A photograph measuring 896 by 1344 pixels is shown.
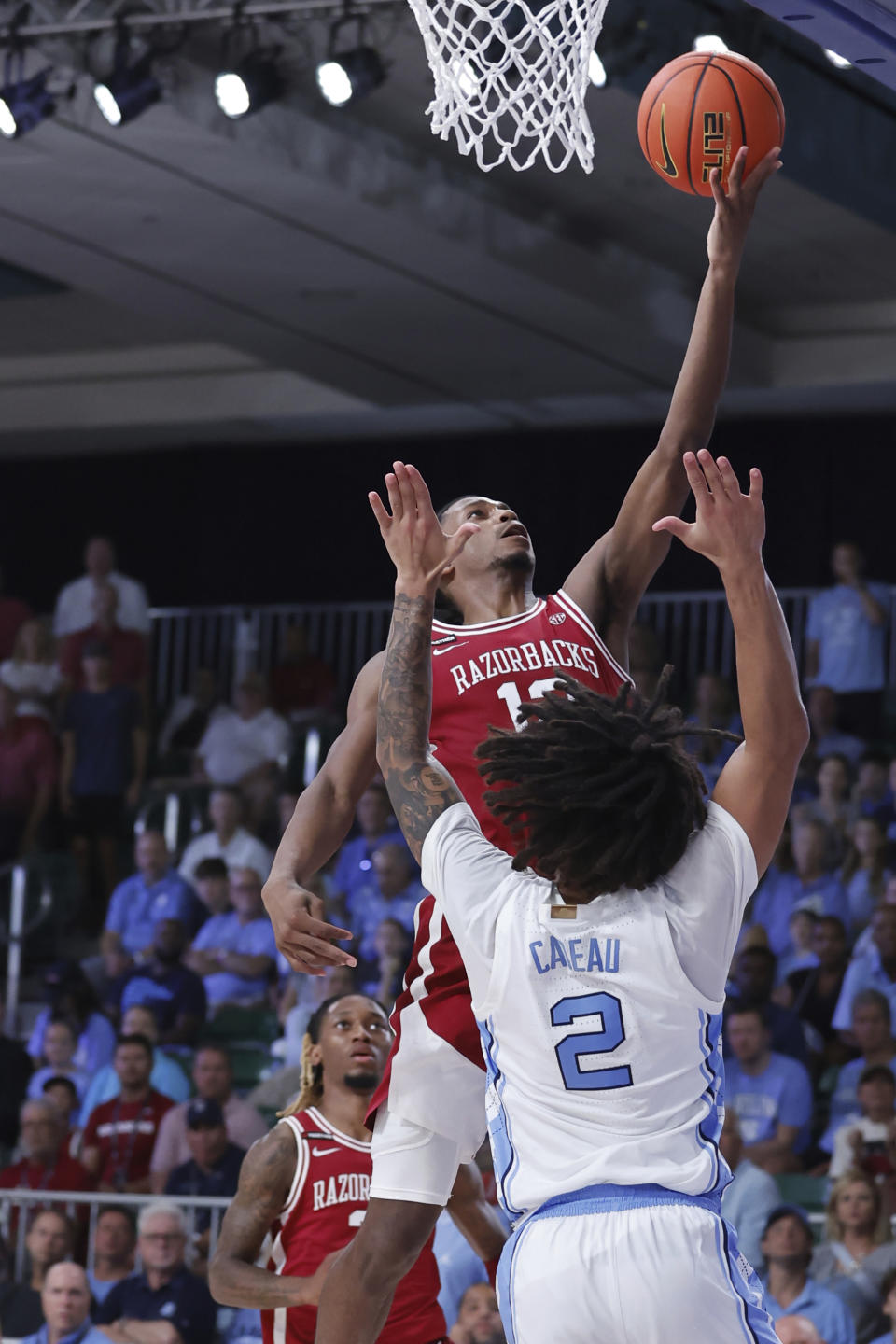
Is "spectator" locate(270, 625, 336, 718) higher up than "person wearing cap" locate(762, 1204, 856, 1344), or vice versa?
"spectator" locate(270, 625, 336, 718)

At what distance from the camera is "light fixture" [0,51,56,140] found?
1037cm

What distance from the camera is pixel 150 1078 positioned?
35.3 ft

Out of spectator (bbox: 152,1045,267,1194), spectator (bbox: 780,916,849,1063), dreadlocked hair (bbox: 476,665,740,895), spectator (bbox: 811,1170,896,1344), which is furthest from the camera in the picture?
spectator (bbox: 780,916,849,1063)

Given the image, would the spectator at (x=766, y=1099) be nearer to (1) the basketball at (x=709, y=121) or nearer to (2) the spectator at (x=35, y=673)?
(1) the basketball at (x=709, y=121)

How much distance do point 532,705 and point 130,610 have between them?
1215 cm

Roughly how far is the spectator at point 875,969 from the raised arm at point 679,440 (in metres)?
5.94

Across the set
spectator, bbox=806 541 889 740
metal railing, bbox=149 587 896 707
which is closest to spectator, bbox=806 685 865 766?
spectator, bbox=806 541 889 740

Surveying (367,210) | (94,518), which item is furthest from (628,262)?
(94,518)

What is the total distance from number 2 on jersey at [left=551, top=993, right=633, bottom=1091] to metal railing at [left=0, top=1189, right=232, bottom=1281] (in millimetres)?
6169

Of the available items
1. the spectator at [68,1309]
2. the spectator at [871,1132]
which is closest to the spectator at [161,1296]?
the spectator at [68,1309]

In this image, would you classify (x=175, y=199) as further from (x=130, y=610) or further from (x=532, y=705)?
(x=532, y=705)

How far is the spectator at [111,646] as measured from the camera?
584 inches

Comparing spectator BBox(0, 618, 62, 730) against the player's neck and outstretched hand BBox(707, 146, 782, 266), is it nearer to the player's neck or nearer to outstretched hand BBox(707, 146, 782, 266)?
the player's neck

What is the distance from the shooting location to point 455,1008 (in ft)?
14.5
